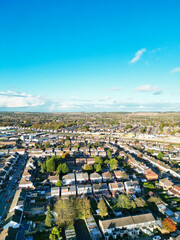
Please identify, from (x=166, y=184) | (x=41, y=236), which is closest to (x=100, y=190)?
(x=41, y=236)

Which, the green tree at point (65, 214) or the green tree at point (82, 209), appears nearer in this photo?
the green tree at point (65, 214)

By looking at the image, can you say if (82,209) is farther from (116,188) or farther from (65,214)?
(116,188)

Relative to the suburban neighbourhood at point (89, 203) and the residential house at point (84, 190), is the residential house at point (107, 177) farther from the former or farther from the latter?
the residential house at point (84, 190)

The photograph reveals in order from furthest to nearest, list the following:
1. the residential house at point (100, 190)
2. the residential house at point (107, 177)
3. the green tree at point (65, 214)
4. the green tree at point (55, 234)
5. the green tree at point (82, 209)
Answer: the residential house at point (107, 177) < the residential house at point (100, 190) < the green tree at point (82, 209) < the green tree at point (65, 214) < the green tree at point (55, 234)

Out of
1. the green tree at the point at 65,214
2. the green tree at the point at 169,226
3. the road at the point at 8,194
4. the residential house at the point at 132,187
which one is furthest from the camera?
the residential house at the point at 132,187

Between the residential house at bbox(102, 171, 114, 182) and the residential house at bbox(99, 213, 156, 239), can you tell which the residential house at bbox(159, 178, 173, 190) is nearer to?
the residential house at bbox(102, 171, 114, 182)

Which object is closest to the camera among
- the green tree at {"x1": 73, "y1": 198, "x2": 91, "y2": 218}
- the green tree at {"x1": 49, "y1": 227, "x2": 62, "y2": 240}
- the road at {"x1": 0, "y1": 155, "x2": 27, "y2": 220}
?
the green tree at {"x1": 49, "y1": 227, "x2": 62, "y2": 240}

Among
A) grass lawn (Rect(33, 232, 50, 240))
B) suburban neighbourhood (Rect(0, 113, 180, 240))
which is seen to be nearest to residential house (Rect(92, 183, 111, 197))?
suburban neighbourhood (Rect(0, 113, 180, 240))

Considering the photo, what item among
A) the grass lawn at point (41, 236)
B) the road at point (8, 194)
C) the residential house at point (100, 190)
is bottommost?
the grass lawn at point (41, 236)

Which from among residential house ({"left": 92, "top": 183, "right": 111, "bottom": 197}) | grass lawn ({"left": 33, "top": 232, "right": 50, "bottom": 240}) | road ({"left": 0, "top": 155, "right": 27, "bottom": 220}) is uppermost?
residential house ({"left": 92, "top": 183, "right": 111, "bottom": 197})

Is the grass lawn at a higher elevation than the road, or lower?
lower

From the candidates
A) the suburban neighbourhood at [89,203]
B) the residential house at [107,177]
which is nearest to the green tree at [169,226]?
the suburban neighbourhood at [89,203]

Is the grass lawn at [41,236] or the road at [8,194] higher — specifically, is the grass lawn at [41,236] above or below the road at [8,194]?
below

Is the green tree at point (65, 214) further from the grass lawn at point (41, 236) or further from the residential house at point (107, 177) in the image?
the residential house at point (107, 177)
